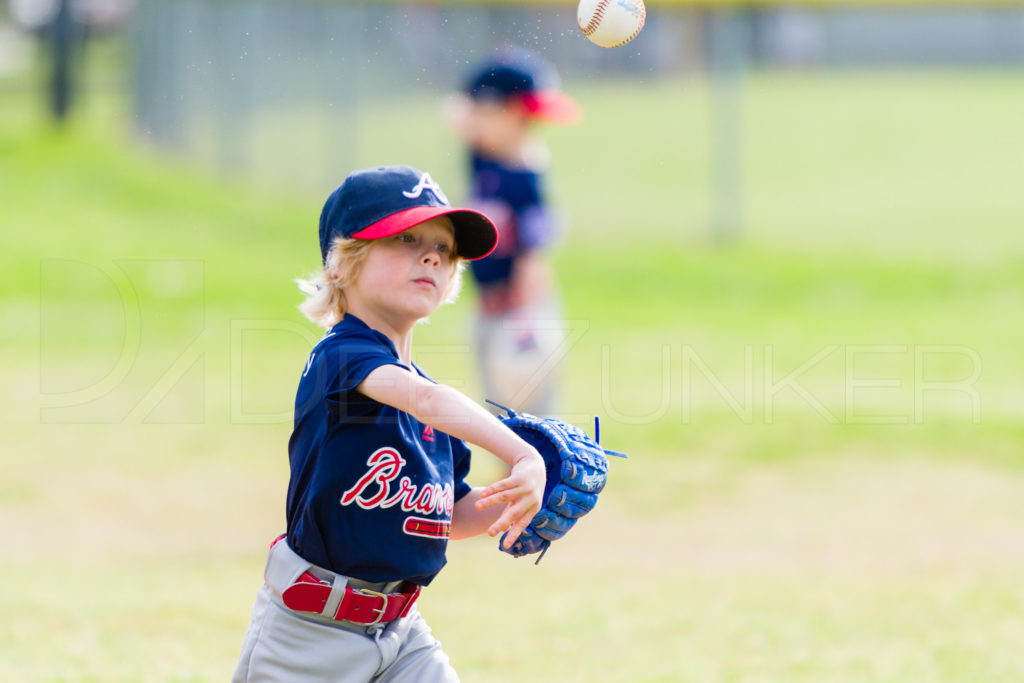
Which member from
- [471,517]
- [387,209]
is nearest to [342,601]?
[471,517]

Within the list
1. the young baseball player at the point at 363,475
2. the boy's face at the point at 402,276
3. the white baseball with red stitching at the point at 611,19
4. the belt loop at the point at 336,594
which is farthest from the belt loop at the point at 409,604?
the white baseball with red stitching at the point at 611,19

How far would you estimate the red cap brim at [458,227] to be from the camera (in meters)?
2.66

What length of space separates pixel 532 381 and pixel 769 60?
12.5 metres

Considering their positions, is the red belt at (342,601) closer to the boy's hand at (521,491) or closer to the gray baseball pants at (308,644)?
the gray baseball pants at (308,644)

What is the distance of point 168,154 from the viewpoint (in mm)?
16266

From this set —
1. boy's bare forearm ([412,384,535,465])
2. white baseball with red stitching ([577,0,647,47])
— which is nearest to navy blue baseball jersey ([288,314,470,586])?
boy's bare forearm ([412,384,535,465])

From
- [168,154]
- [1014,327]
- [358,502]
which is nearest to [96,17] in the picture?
[168,154]

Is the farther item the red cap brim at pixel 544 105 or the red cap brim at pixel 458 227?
the red cap brim at pixel 544 105

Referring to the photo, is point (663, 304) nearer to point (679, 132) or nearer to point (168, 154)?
point (679, 132)

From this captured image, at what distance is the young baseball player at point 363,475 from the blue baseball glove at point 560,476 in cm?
17

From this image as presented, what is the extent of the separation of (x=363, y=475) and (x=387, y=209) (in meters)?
0.57

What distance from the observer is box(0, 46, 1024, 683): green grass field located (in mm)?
4469

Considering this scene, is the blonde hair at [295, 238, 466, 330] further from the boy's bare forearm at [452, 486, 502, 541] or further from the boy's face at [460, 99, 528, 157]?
the boy's face at [460, 99, 528, 157]

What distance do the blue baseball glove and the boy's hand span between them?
0.85ft
